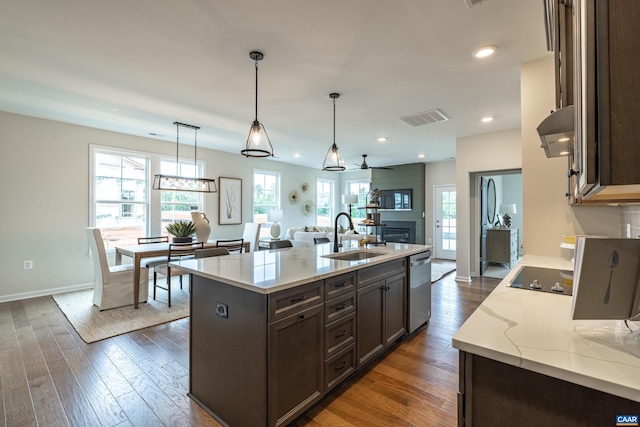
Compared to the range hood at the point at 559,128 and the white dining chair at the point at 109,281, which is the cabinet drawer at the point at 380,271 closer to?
the range hood at the point at 559,128

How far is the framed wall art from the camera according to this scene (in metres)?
6.56

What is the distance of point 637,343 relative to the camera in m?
0.87

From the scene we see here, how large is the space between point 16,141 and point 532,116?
6484mm

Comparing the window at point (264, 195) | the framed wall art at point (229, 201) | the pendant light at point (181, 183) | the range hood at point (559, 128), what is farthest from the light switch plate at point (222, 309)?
the window at point (264, 195)

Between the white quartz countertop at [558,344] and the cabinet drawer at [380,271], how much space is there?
1.08 meters

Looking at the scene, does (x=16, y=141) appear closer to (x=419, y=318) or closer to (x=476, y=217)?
(x=419, y=318)

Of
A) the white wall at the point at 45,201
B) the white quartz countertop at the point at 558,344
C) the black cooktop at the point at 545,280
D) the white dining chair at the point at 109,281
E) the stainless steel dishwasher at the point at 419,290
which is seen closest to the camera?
the white quartz countertop at the point at 558,344

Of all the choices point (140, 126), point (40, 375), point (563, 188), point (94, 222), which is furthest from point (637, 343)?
point (94, 222)

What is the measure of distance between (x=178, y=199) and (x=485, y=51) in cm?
564

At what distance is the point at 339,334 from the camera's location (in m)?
2.06

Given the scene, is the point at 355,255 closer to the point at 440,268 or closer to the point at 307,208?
the point at 440,268

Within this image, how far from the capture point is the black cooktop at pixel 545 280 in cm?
149

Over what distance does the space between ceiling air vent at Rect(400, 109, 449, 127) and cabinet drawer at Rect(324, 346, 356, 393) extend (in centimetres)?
328

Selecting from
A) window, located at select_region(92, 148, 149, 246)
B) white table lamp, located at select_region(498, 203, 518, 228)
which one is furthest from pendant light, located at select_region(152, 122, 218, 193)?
white table lamp, located at select_region(498, 203, 518, 228)
